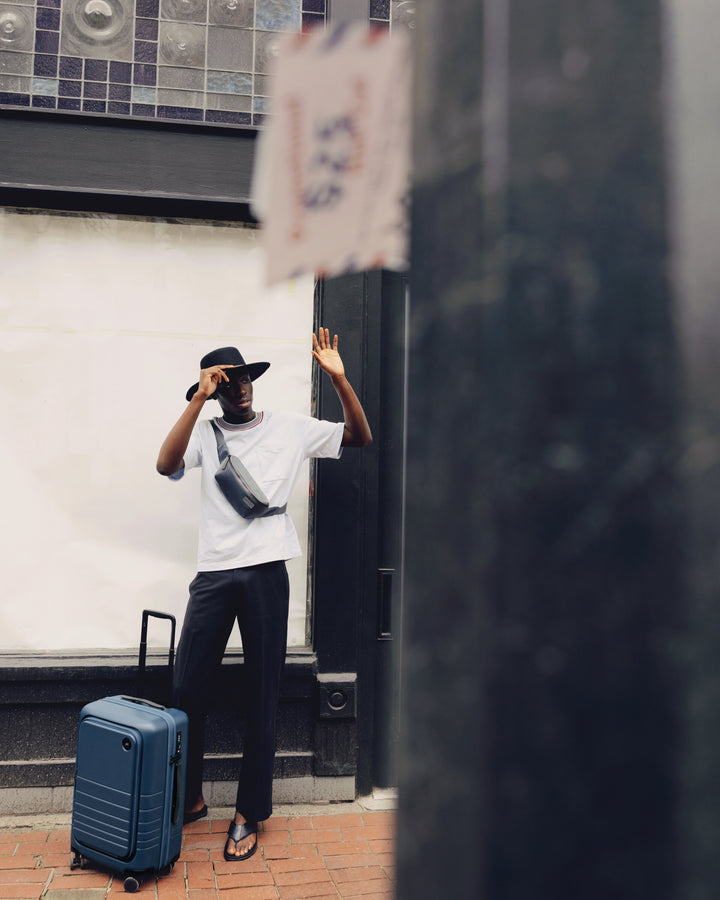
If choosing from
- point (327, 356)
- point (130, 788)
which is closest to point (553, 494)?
point (130, 788)

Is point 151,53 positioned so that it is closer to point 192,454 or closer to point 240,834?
point 192,454

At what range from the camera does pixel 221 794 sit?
12.6 feet

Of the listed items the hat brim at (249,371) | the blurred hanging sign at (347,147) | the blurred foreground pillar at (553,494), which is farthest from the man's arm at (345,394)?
the blurred foreground pillar at (553,494)

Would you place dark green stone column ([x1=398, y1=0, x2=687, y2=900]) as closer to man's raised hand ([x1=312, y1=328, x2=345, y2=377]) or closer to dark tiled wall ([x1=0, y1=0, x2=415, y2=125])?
man's raised hand ([x1=312, y1=328, x2=345, y2=377])

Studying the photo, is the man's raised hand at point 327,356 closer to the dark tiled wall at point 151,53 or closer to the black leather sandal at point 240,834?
the dark tiled wall at point 151,53

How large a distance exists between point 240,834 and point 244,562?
1206mm

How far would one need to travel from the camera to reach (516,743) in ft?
2.05

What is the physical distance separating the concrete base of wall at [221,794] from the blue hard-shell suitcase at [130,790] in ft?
1.84

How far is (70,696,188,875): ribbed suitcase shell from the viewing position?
3.06 meters

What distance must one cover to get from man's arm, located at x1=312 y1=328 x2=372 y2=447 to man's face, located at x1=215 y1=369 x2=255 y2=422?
0.38m

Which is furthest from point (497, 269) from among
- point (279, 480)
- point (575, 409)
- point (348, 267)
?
point (279, 480)

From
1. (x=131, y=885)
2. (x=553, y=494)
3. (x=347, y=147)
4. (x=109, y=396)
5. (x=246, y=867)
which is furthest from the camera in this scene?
(x=109, y=396)

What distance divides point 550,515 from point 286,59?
2.30 feet

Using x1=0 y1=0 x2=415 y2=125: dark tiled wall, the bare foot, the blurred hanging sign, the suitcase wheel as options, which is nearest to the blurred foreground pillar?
the blurred hanging sign
